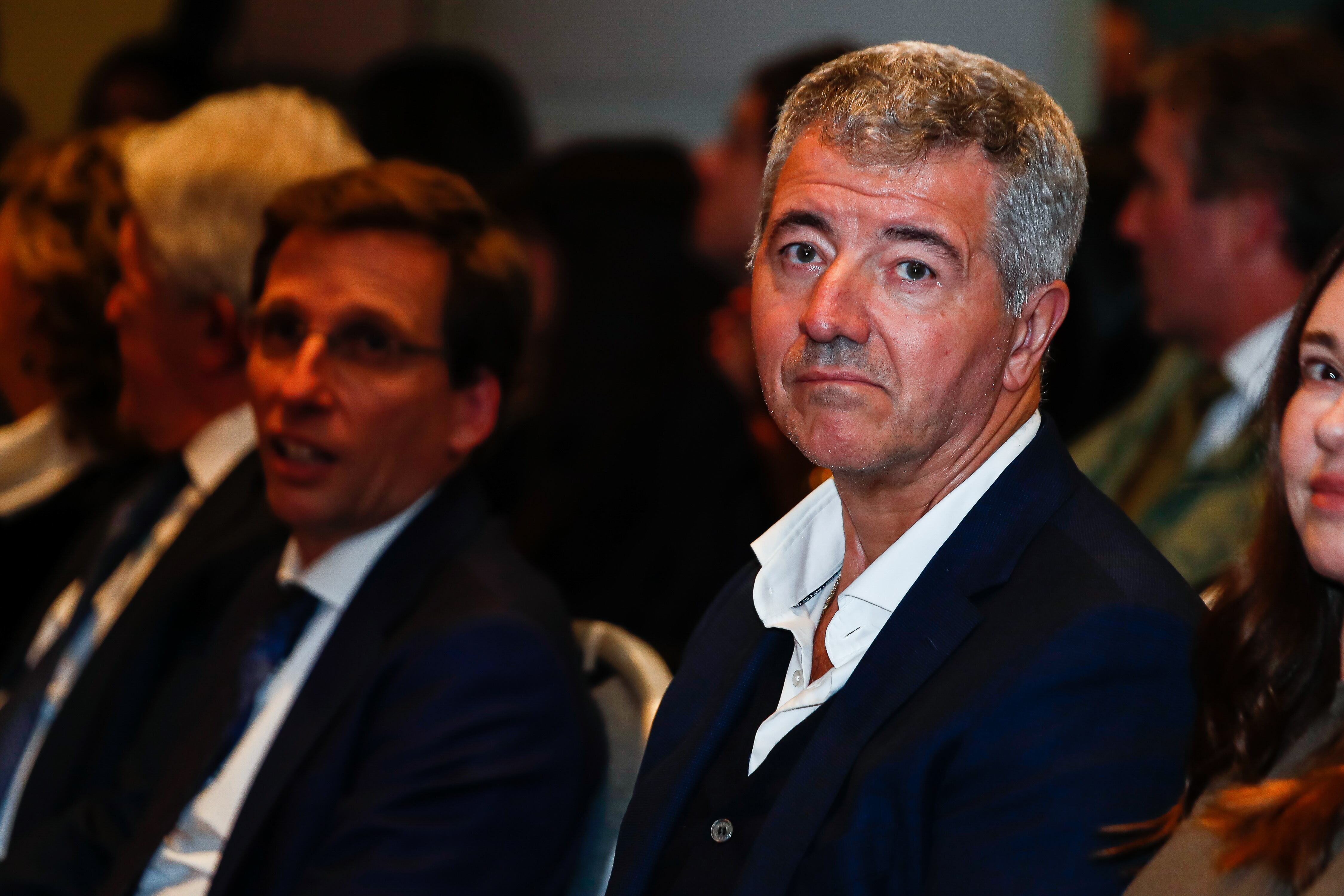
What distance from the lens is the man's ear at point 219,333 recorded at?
256 cm

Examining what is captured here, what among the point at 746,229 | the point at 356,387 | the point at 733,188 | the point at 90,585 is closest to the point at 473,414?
the point at 356,387

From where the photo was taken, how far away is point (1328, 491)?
4.08ft

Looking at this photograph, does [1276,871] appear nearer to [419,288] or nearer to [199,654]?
[419,288]

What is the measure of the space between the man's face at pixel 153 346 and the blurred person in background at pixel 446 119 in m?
2.34

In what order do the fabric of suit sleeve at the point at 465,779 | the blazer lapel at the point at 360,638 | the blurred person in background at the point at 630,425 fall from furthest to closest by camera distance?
the blurred person in background at the point at 630,425
the blazer lapel at the point at 360,638
the fabric of suit sleeve at the point at 465,779

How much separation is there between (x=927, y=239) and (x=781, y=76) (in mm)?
1693

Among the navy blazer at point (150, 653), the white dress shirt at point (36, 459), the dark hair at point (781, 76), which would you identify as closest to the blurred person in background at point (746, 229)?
the dark hair at point (781, 76)

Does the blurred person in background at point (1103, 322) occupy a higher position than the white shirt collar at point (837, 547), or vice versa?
the white shirt collar at point (837, 547)

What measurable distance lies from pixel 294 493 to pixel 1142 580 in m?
1.21

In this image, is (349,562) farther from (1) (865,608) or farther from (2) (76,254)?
(2) (76,254)

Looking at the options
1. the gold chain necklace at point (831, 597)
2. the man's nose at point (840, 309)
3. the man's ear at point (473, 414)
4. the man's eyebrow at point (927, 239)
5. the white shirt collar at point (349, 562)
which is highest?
the man's eyebrow at point (927, 239)

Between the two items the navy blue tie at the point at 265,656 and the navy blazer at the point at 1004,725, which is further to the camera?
the navy blue tie at the point at 265,656

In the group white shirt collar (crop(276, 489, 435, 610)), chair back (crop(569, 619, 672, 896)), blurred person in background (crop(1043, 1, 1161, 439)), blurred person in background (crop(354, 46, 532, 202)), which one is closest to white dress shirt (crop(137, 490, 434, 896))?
white shirt collar (crop(276, 489, 435, 610))

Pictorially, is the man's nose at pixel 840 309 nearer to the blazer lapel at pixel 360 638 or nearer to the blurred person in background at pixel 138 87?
the blazer lapel at pixel 360 638
